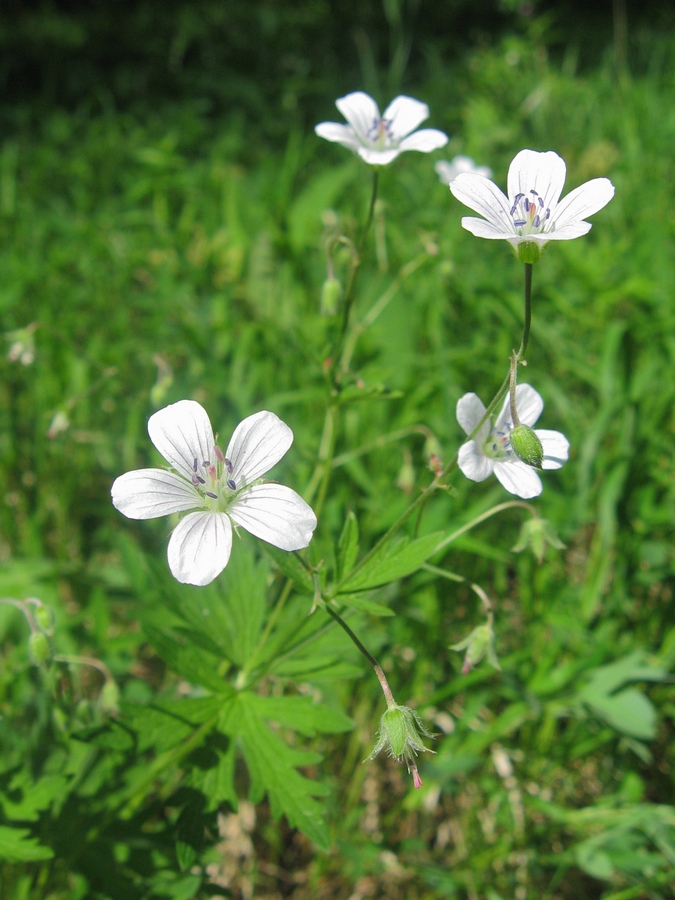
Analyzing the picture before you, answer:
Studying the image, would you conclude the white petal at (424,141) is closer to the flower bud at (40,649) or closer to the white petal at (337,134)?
the white petal at (337,134)

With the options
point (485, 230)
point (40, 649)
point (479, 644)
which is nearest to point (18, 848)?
point (40, 649)

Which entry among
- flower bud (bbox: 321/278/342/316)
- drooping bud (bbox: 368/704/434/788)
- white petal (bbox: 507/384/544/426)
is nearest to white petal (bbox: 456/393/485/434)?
white petal (bbox: 507/384/544/426)

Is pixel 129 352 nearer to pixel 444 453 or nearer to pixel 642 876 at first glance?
pixel 444 453

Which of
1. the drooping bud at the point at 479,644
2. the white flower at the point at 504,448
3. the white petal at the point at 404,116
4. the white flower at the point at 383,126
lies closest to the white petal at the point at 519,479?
the white flower at the point at 504,448

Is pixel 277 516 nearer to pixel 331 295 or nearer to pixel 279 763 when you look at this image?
pixel 279 763

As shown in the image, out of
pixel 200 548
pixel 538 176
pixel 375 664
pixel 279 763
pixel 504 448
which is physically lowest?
pixel 279 763

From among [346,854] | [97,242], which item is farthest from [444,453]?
[97,242]
